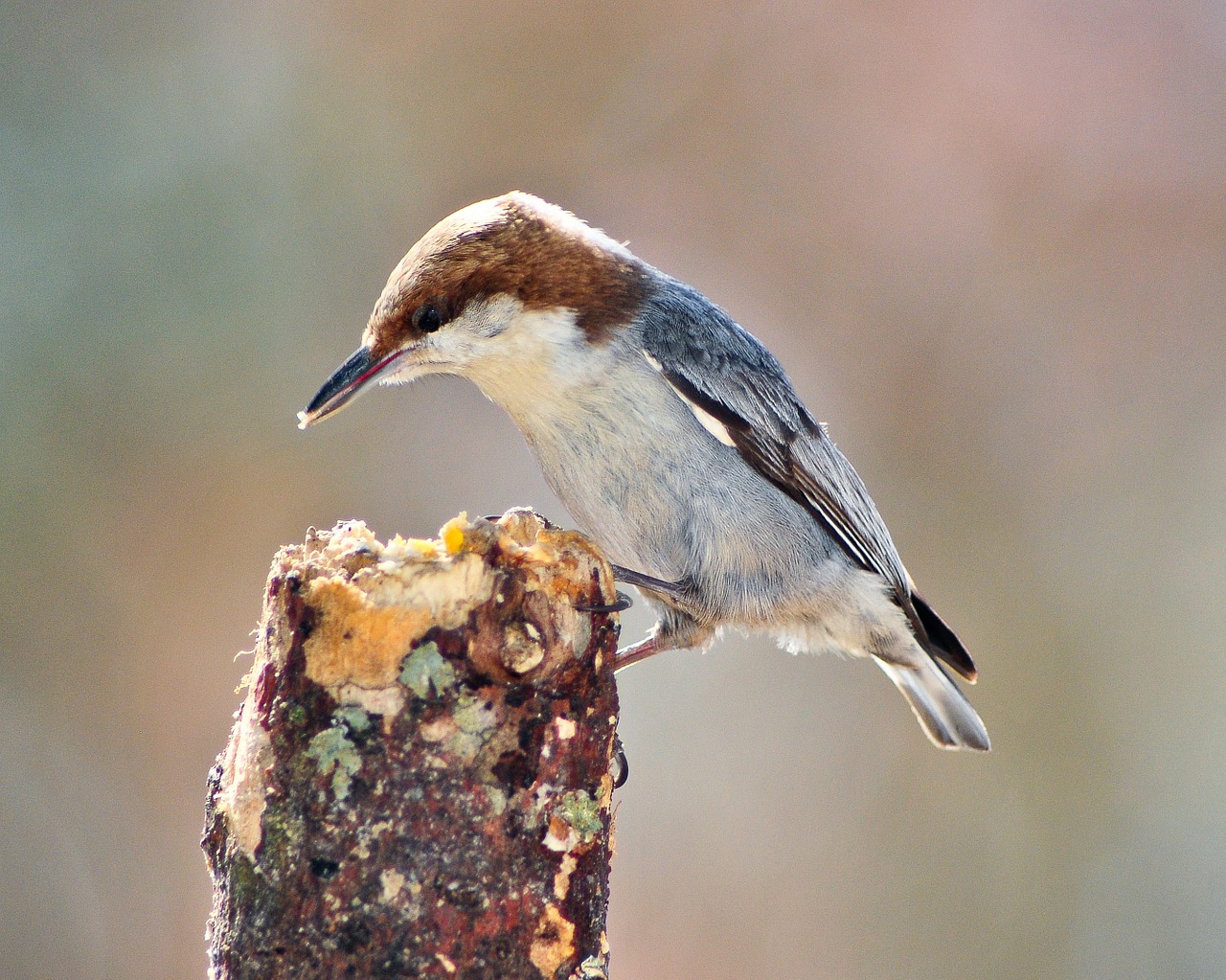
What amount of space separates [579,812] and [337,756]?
423 mm

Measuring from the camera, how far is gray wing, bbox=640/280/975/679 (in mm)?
2975

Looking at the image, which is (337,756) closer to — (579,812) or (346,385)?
(579,812)

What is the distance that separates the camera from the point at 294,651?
1.77 meters

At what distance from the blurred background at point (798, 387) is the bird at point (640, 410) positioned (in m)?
2.47

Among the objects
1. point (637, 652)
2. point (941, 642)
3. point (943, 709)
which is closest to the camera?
point (637, 652)

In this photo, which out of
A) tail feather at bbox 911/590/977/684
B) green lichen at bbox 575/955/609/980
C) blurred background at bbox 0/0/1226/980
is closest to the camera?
green lichen at bbox 575/955/609/980

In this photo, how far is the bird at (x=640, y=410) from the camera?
274 cm

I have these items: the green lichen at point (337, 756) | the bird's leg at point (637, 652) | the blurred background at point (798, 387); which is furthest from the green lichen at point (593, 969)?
the blurred background at point (798, 387)

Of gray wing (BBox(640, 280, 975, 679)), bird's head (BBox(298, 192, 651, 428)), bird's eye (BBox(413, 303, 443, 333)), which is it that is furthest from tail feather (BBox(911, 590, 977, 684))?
bird's eye (BBox(413, 303, 443, 333))

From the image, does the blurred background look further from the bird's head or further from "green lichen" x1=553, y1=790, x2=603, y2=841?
"green lichen" x1=553, y1=790, x2=603, y2=841

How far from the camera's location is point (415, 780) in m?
1.71

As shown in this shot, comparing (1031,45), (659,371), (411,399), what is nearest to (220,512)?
(411,399)

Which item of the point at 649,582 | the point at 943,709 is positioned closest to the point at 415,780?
the point at 649,582

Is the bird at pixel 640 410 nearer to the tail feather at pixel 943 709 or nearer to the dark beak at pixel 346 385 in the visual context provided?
the dark beak at pixel 346 385
